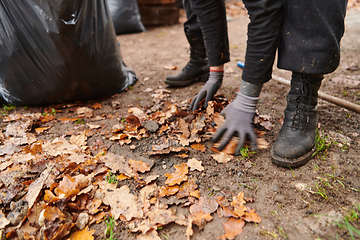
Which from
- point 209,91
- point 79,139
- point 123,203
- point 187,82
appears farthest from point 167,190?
point 187,82

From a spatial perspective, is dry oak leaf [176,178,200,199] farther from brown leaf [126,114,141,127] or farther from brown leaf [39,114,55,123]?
brown leaf [39,114,55,123]

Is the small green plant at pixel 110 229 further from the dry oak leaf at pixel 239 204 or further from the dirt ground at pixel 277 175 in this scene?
the dry oak leaf at pixel 239 204

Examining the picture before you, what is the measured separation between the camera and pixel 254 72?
1248mm

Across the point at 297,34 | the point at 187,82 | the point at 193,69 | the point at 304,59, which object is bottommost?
the point at 187,82

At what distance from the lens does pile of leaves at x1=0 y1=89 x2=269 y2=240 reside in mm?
957

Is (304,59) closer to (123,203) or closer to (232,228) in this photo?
(232,228)

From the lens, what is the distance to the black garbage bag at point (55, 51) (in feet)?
4.92

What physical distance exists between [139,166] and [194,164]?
12.6 inches

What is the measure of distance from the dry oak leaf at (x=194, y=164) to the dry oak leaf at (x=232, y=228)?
1.10 ft

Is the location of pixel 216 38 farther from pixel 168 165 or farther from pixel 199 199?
pixel 199 199

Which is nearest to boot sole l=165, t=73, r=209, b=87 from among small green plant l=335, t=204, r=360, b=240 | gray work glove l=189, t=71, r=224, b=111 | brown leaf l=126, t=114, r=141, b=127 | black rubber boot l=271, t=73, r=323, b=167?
gray work glove l=189, t=71, r=224, b=111

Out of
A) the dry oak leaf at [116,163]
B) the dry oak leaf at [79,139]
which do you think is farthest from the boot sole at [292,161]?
the dry oak leaf at [79,139]

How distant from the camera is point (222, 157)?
1321mm

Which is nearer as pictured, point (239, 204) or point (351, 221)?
point (351, 221)
